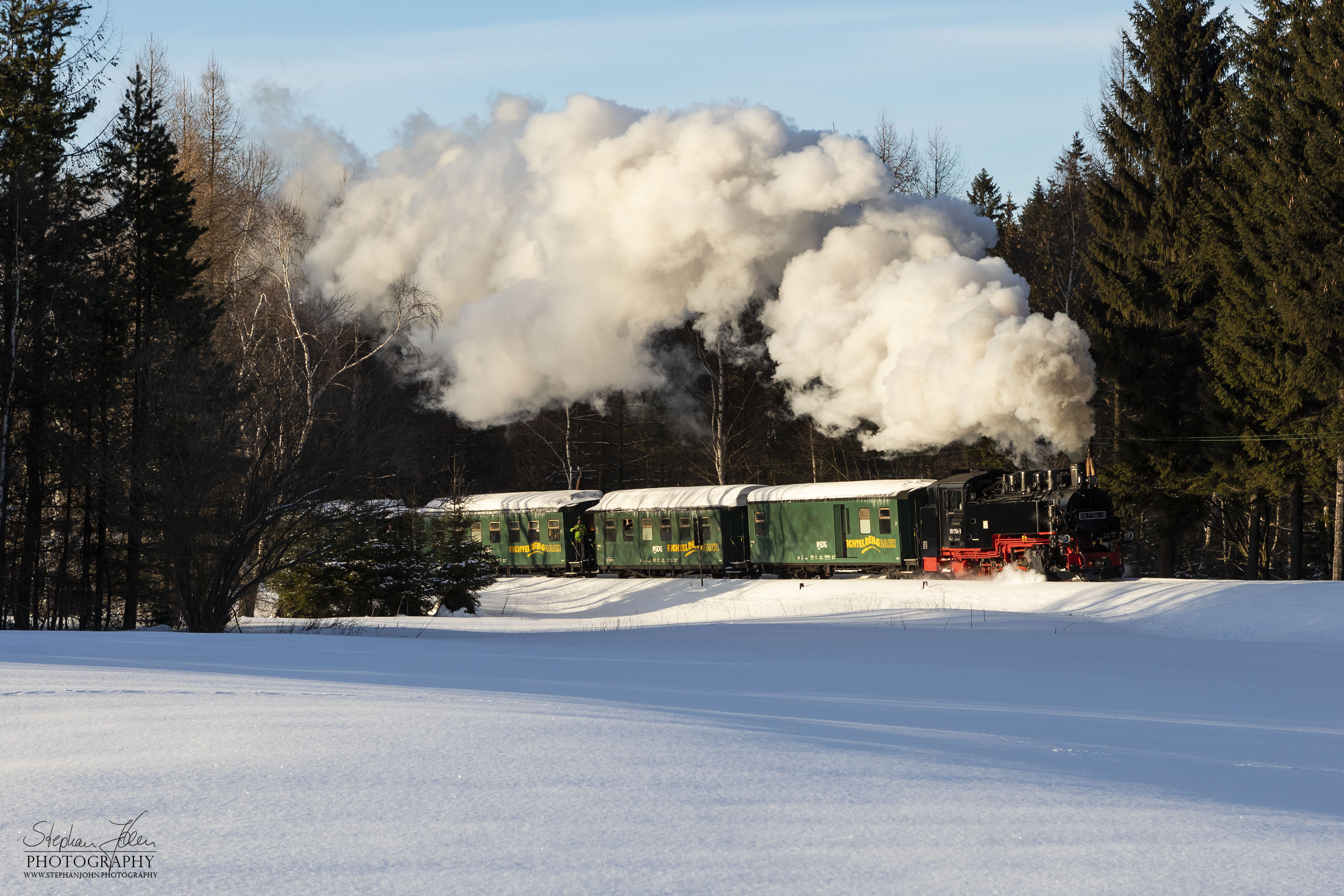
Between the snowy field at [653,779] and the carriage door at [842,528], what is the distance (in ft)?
55.5

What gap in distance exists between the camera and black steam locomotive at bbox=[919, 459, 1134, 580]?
20609 millimetres

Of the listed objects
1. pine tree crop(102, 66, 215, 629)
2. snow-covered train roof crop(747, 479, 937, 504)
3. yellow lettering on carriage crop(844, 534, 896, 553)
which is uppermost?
pine tree crop(102, 66, 215, 629)

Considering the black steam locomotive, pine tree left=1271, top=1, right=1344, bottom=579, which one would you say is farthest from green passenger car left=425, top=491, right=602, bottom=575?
pine tree left=1271, top=1, right=1344, bottom=579

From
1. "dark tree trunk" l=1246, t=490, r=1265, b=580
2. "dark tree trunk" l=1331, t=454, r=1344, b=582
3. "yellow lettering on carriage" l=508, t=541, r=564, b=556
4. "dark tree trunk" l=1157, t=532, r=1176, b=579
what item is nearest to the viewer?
"dark tree trunk" l=1331, t=454, r=1344, b=582

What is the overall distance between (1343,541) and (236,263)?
30553mm

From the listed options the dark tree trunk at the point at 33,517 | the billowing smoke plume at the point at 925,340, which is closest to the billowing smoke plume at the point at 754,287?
the billowing smoke plume at the point at 925,340

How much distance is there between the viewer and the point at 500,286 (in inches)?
1221

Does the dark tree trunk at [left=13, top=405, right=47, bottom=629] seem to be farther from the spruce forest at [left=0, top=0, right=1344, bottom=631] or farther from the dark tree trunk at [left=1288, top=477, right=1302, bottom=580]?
the dark tree trunk at [left=1288, top=477, right=1302, bottom=580]

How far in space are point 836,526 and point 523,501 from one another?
1074 cm

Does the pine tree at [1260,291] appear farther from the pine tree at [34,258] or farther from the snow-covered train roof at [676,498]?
the pine tree at [34,258]

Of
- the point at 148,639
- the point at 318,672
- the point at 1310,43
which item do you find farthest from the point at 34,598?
the point at 1310,43

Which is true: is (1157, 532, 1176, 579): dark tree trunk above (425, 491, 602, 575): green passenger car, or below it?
below

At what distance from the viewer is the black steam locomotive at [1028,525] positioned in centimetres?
2061

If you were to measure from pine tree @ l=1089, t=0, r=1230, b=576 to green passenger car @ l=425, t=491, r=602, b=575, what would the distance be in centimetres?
1394
